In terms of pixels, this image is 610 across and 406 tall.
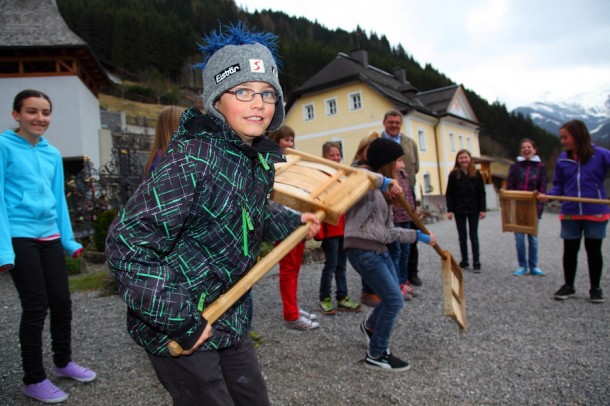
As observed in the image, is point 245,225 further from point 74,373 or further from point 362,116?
point 362,116

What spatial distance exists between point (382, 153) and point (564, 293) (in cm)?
331

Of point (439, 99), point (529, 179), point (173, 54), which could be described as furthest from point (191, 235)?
point (173, 54)

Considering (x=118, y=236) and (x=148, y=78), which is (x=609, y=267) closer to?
(x=118, y=236)

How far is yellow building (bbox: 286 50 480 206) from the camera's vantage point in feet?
94.3

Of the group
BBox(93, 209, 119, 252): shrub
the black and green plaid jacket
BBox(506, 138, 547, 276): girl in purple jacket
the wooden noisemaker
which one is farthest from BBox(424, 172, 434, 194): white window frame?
the black and green plaid jacket

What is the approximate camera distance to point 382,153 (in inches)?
145

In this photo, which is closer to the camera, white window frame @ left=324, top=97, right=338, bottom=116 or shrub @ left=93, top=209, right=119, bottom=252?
shrub @ left=93, top=209, right=119, bottom=252

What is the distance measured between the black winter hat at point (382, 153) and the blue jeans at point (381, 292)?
79 cm

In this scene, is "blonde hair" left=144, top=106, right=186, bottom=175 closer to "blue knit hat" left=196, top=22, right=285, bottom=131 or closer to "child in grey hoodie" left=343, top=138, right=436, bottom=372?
"blue knit hat" left=196, top=22, right=285, bottom=131

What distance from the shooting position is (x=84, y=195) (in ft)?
34.8

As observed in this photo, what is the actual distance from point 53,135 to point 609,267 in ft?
68.1

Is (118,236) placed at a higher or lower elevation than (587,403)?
higher

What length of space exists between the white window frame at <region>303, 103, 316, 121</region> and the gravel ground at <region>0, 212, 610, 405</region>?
2716 cm

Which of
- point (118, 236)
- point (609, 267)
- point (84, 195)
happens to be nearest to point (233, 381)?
point (118, 236)
